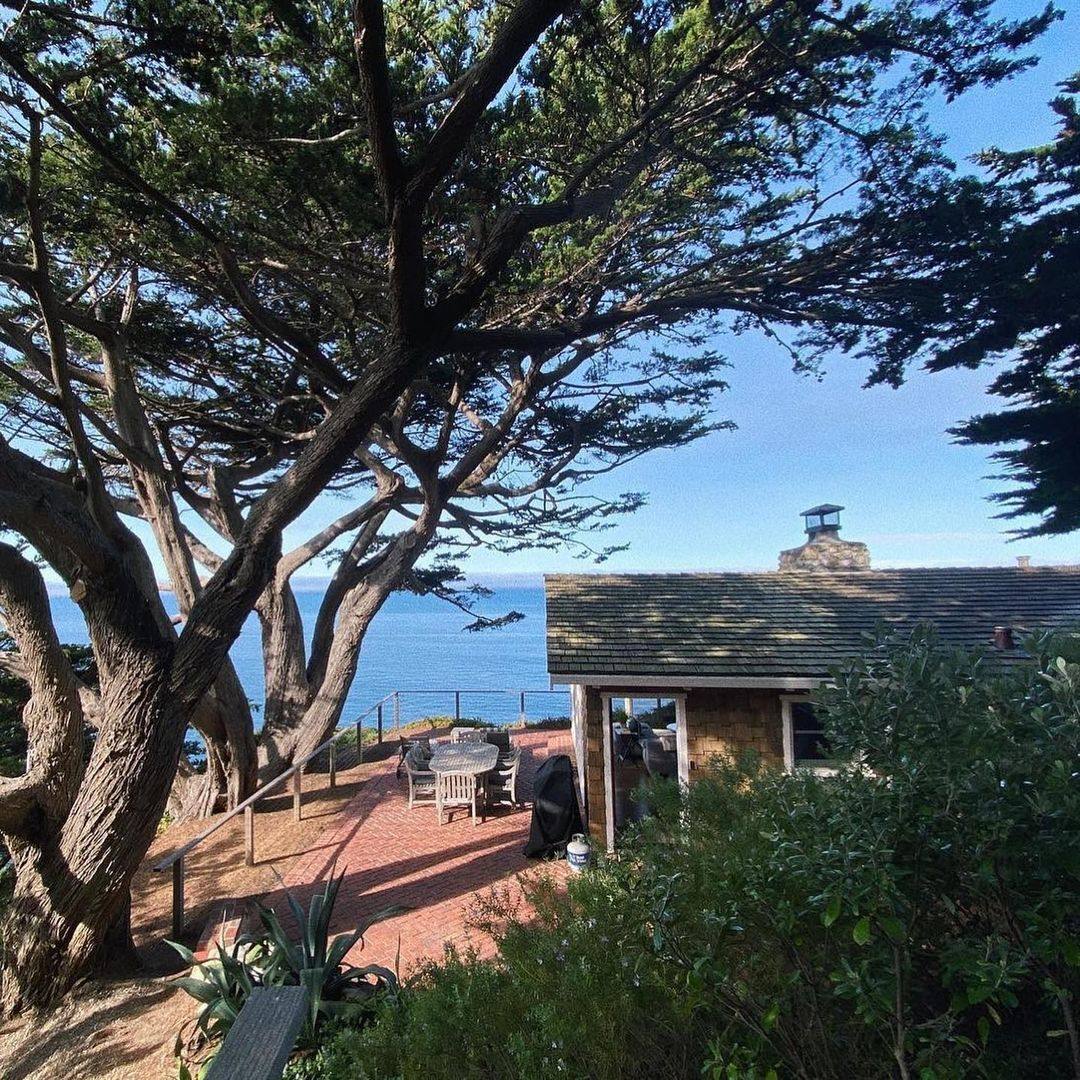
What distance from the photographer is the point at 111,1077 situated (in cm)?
435

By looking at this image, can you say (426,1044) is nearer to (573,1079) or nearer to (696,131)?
(573,1079)

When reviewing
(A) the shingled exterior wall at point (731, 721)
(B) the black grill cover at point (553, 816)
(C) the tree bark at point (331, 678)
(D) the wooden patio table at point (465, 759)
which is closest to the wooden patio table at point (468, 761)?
(D) the wooden patio table at point (465, 759)

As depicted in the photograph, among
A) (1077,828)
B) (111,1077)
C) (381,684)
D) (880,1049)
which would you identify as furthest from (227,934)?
(381,684)

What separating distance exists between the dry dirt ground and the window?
6.45m

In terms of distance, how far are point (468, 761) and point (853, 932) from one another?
8.67 meters

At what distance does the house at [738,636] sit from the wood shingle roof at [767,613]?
3 cm

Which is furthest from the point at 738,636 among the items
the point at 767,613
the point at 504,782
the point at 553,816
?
the point at 504,782

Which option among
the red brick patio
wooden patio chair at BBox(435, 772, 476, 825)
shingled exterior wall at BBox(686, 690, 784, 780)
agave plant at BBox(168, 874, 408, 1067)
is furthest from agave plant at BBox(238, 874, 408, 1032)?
shingled exterior wall at BBox(686, 690, 784, 780)

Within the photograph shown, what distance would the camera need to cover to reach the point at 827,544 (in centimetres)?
2288

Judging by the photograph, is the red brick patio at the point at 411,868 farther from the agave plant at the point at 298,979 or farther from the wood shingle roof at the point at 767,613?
the wood shingle roof at the point at 767,613

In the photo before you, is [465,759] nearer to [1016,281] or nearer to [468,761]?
[468,761]

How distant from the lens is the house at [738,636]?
7.86 meters

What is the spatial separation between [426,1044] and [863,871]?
5.80 ft

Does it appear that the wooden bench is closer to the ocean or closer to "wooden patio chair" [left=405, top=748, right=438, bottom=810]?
"wooden patio chair" [left=405, top=748, right=438, bottom=810]
